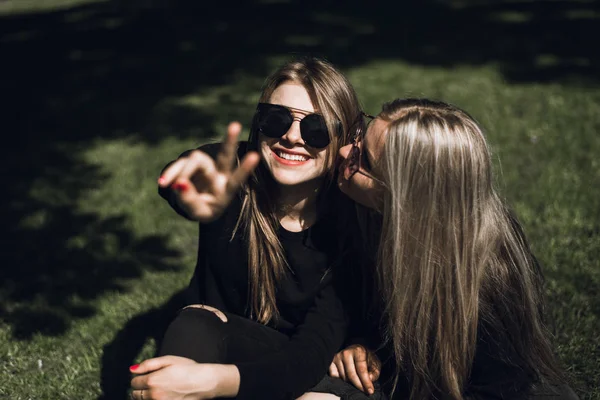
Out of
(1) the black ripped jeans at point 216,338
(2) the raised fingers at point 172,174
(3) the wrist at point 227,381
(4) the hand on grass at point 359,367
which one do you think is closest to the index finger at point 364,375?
(4) the hand on grass at point 359,367

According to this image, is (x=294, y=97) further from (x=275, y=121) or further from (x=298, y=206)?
(x=298, y=206)

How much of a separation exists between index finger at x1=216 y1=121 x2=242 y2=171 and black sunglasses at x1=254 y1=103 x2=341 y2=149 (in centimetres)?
57

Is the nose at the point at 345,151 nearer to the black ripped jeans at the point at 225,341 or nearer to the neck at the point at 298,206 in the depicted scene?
the neck at the point at 298,206

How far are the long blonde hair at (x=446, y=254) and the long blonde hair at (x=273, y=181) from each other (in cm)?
26

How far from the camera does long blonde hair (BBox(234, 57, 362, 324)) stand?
2.88m

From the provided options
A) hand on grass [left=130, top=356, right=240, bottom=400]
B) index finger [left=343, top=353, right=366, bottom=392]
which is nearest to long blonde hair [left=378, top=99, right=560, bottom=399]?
index finger [left=343, top=353, right=366, bottom=392]

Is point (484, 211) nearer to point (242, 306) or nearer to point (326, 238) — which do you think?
point (326, 238)

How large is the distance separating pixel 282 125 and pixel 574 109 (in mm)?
5102

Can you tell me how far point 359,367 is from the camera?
9.73 ft

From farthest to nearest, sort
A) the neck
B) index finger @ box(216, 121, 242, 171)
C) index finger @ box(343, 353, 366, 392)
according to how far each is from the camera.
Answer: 1. the neck
2. index finger @ box(343, 353, 366, 392)
3. index finger @ box(216, 121, 242, 171)

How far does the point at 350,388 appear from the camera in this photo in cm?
300

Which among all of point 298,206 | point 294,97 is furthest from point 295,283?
point 294,97

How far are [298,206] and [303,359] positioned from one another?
0.74 metres

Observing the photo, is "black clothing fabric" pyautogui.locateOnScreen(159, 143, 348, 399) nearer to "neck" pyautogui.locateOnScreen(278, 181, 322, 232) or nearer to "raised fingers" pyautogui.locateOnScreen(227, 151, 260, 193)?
"neck" pyautogui.locateOnScreen(278, 181, 322, 232)
